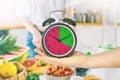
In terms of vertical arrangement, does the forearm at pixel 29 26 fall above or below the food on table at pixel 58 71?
above

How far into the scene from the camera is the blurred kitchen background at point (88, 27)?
106 cm

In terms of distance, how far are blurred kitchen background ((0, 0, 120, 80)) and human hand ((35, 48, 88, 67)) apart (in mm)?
31

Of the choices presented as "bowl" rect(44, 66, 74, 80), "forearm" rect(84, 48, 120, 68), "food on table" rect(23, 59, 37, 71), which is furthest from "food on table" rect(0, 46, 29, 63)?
"forearm" rect(84, 48, 120, 68)

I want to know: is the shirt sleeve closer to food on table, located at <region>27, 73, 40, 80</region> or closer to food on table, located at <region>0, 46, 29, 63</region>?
food on table, located at <region>0, 46, 29, 63</region>

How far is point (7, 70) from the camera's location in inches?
42.2

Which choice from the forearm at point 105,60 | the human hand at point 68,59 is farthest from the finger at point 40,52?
the forearm at point 105,60

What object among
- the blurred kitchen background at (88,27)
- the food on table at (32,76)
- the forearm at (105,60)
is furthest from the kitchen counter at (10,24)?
the forearm at (105,60)

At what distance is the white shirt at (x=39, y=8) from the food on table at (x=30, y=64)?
18 centimetres

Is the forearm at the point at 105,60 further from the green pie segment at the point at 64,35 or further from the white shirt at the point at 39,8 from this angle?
the white shirt at the point at 39,8

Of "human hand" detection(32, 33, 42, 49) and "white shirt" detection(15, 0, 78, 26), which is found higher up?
"white shirt" detection(15, 0, 78, 26)

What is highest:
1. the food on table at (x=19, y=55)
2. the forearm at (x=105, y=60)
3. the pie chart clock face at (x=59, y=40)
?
the pie chart clock face at (x=59, y=40)

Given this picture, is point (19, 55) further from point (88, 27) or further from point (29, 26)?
point (88, 27)

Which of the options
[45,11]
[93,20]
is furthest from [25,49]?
[93,20]

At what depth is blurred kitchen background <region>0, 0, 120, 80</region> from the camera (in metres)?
1.06
